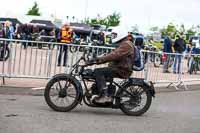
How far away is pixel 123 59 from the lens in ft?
33.5

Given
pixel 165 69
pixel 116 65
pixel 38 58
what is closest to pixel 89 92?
pixel 116 65

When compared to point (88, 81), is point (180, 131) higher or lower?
lower

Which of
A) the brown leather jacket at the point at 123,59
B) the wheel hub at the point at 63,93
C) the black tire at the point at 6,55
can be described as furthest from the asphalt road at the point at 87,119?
the black tire at the point at 6,55

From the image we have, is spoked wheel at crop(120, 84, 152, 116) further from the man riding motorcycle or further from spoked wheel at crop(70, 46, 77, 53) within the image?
spoked wheel at crop(70, 46, 77, 53)

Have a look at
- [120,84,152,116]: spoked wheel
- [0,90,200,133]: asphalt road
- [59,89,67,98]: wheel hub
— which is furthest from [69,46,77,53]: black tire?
[120,84,152,116]: spoked wheel

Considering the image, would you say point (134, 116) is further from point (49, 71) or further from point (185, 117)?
point (49, 71)

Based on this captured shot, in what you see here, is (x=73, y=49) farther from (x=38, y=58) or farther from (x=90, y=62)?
(x=90, y=62)

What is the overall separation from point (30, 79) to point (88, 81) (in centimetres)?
490

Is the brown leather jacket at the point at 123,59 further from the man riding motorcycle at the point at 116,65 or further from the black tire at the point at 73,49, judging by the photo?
the black tire at the point at 73,49

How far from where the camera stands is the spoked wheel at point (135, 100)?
10.3 meters

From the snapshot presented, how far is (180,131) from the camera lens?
8883mm

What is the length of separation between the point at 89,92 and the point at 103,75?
42 centimetres

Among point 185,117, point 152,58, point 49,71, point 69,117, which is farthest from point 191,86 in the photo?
point 69,117

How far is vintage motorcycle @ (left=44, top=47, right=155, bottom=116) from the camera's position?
10117 millimetres
